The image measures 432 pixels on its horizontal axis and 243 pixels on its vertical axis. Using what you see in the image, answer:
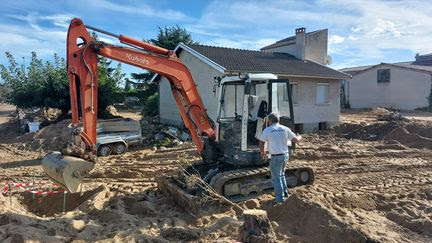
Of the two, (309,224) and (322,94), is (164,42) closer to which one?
(322,94)

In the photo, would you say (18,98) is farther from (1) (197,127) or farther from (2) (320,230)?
(2) (320,230)

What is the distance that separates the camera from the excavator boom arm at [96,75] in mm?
6645

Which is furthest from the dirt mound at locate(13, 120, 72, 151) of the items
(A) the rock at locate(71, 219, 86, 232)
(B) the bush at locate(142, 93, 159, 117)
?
(A) the rock at locate(71, 219, 86, 232)

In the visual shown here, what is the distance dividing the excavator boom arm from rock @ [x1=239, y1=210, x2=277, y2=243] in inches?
121

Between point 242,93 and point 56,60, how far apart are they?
19.6 meters

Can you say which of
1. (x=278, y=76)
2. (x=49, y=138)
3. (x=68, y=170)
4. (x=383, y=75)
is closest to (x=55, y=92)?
(x=49, y=138)

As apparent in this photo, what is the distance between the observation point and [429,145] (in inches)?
593

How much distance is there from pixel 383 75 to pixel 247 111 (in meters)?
31.6

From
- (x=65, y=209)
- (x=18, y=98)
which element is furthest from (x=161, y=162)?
(x=18, y=98)

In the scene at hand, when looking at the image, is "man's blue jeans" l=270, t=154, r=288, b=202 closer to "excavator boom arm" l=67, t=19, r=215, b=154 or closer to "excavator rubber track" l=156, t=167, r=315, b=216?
"excavator rubber track" l=156, t=167, r=315, b=216

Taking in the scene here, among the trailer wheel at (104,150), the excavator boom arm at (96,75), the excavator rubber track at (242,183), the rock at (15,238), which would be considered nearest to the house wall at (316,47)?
the trailer wheel at (104,150)

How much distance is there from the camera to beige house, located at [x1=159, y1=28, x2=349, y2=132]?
17720 mm

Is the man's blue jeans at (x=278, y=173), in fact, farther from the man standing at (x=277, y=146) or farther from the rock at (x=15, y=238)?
the rock at (x=15, y=238)

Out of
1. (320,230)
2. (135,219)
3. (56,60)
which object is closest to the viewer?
(320,230)
